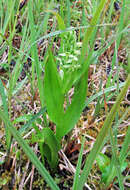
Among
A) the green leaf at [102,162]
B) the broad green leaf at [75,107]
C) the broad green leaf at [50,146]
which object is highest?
the broad green leaf at [75,107]

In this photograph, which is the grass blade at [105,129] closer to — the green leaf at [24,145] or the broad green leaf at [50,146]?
the green leaf at [24,145]

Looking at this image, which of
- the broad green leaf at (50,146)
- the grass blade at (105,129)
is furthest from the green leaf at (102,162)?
the grass blade at (105,129)

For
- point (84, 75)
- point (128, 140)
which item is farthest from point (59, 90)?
point (128, 140)

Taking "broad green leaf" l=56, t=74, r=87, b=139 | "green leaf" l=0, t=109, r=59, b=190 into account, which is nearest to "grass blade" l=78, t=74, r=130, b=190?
"green leaf" l=0, t=109, r=59, b=190

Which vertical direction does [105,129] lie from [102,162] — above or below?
above

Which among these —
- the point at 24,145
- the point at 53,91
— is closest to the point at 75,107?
the point at 53,91

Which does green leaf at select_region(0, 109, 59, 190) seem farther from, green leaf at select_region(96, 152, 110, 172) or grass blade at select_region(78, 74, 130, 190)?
green leaf at select_region(96, 152, 110, 172)

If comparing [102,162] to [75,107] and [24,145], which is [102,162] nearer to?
[75,107]
